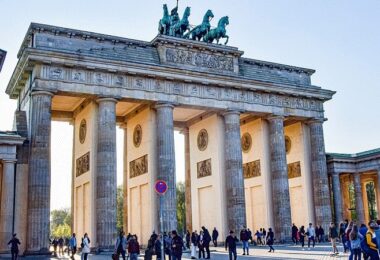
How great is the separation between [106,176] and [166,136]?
17.2ft

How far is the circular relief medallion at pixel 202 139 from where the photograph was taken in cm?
3894

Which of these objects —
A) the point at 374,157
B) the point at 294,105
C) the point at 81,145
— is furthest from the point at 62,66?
the point at 374,157

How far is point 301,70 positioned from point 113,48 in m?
17.7

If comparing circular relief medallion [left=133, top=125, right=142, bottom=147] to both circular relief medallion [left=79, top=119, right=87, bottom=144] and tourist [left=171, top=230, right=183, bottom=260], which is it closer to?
circular relief medallion [left=79, top=119, right=87, bottom=144]

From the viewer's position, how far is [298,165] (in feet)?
137

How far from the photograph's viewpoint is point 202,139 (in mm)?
39531

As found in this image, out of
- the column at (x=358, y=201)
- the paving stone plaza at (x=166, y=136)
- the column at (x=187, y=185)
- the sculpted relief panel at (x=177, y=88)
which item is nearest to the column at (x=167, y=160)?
the paving stone plaza at (x=166, y=136)

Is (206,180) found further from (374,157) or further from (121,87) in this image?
(374,157)

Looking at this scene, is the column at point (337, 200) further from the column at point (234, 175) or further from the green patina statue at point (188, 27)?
the green patina statue at point (188, 27)

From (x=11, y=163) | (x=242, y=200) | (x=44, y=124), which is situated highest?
(x=44, y=124)

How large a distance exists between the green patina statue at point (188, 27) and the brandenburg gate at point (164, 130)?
0.86m

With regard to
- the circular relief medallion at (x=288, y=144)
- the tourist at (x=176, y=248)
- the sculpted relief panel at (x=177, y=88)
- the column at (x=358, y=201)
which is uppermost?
the sculpted relief panel at (x=177, y=88)

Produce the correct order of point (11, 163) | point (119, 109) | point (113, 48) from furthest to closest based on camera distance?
point (119, 109)
point (113, 48)
point (11, 163)

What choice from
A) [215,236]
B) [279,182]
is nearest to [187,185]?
[279,182]
